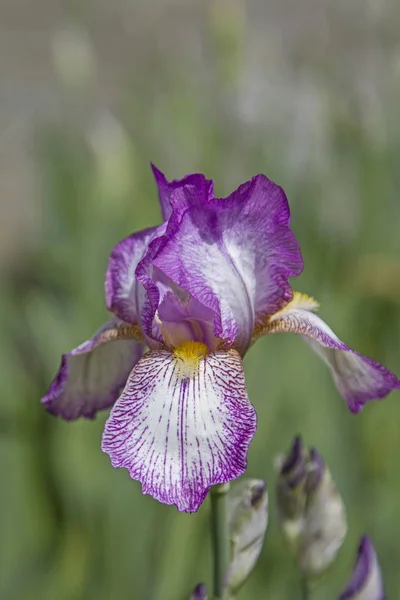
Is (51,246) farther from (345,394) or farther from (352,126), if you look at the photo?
(345,394)

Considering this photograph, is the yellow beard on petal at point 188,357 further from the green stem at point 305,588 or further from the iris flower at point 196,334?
the green stem at point 305,588

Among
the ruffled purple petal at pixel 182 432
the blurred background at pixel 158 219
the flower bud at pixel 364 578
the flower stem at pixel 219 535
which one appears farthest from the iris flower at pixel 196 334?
the blurred background at pixel 158 219

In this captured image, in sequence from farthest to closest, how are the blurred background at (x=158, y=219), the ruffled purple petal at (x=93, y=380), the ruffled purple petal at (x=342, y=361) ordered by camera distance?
the blurred background at (x=158, y=219) → the ruffled purple petal at (x=93, y=380) → the ruffled purple petal at (x=342, y=361)

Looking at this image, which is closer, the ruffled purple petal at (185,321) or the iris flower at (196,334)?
the iris flower at (196,334)

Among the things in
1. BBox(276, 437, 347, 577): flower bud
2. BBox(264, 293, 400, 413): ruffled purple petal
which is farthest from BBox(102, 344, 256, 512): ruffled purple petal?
BBox(276, 437, 347, 577): flower bud

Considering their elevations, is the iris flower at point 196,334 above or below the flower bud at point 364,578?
above

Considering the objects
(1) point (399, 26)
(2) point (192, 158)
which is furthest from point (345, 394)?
(1) point (399, 26)

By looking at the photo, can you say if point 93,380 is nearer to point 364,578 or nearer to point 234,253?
point 234,253
